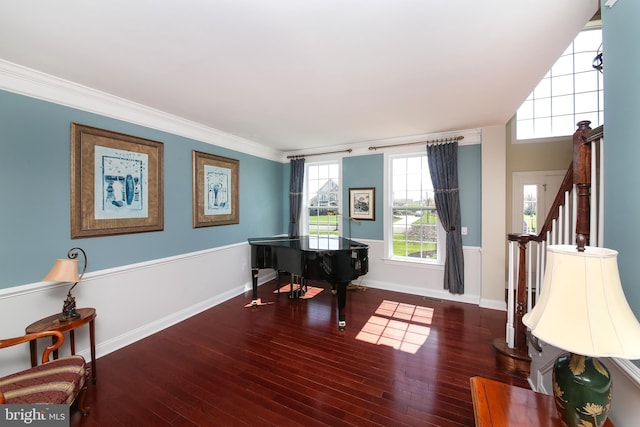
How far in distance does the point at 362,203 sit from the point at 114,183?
3608mm

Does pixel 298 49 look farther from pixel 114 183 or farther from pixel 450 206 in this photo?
pixel 450 206

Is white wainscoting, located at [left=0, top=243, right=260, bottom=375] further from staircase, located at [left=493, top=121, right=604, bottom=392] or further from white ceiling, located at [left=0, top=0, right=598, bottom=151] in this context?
staircase, located at [left=493, top=121, right=604, bottom=392]

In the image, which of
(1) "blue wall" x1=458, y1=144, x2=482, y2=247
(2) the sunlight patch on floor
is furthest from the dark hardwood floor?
(1) "blue wall" x1=458, y1=144, x2=482, y2=247

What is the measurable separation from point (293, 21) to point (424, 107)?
1.99m

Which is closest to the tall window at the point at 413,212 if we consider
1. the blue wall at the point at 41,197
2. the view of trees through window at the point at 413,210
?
the view of trees through window at the point at 413,210

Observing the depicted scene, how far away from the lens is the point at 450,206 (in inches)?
156

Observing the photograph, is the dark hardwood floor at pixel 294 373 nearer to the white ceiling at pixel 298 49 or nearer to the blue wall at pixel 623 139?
the blue wall at pixel 623 139

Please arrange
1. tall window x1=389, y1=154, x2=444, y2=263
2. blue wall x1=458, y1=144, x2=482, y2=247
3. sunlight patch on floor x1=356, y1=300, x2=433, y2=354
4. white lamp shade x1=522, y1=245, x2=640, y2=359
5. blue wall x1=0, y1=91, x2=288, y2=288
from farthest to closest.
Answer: tall window x1=389, y1=154, x2=444, y2=263 < blue wall x1=458, y1=144, x2=482, y2=247 < sunlight patch on floor x1=356, y1=300, x2=433, y2=354 < blue wall x1=0, y1=91, x2=288, y2=288 < white lamp shade x1=522, y1=245, x2=640, y2=359

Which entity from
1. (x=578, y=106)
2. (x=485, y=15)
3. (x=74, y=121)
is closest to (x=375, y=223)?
(x=485, y=15)

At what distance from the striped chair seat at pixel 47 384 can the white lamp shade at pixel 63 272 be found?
61 cm

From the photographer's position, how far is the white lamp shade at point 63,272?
6.50 ft

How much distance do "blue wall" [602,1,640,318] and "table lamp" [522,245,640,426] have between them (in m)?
0.30

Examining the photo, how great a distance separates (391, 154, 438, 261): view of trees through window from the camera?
4285 mm

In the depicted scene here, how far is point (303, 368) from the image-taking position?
2330 mm
